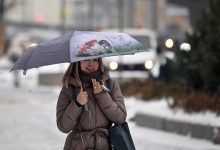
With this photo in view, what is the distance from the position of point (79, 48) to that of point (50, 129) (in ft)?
26.5

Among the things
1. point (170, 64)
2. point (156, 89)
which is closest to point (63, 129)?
point (156, 89)

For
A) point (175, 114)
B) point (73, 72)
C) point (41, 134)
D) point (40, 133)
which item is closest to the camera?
point (73, 72)

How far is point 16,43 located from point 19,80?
53.9 feet

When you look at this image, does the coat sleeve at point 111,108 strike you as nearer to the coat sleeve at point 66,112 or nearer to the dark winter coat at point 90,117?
the dark winter coat at point 90,117

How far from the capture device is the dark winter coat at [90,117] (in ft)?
20.2

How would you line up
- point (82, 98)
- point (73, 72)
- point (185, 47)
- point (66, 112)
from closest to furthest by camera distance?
1. point (82, 98)
2. point (66, 112)
3. point (73, 72)
4. point (185, 47)

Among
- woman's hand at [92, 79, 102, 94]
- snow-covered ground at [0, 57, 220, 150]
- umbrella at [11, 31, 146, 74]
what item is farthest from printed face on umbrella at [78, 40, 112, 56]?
snow-covered ground at [0, 57, 220, 150]

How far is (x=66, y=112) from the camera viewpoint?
244 inches

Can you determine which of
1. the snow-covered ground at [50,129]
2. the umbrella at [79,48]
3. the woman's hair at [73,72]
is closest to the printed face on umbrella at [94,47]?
the umbrella at [79,48]

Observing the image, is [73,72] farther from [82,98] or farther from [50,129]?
[50,129]

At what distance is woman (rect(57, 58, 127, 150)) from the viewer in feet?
20.2

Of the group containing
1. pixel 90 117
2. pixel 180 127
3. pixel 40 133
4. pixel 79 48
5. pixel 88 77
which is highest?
pixel 79 48

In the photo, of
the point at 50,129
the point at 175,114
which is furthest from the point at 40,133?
the point at 175,114

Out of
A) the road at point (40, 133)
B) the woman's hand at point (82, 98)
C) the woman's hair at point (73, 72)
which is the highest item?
the woman's hair at point (73, 72)
